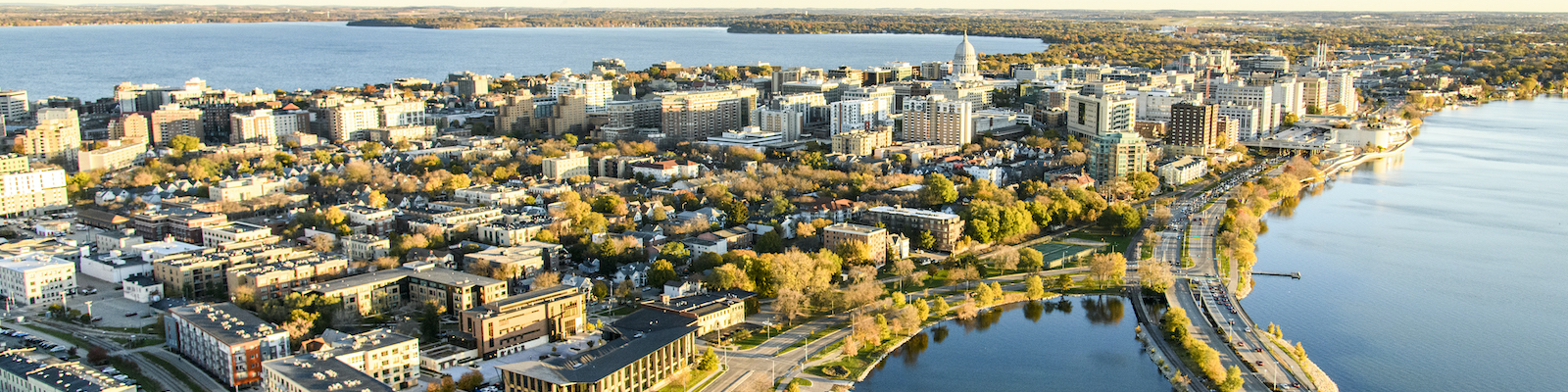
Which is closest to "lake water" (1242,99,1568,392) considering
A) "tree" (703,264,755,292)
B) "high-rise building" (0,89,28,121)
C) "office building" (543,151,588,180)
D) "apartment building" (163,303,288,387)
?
"tree" (703,264,755,292)

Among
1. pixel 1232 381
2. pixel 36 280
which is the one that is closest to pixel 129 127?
pixel 36 280

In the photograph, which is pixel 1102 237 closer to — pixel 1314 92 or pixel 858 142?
pixel 858 142

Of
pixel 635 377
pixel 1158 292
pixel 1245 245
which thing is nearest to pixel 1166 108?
pixel 1245 245

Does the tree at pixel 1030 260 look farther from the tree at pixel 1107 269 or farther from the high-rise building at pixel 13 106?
the high-rise building at pixel 13 106

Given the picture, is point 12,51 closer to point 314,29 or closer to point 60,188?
point 314,29

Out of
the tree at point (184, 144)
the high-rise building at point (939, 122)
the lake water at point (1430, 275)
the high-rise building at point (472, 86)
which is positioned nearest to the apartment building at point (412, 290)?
the lake water at point (1430, 275)

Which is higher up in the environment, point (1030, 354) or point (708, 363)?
point (708, 363)
